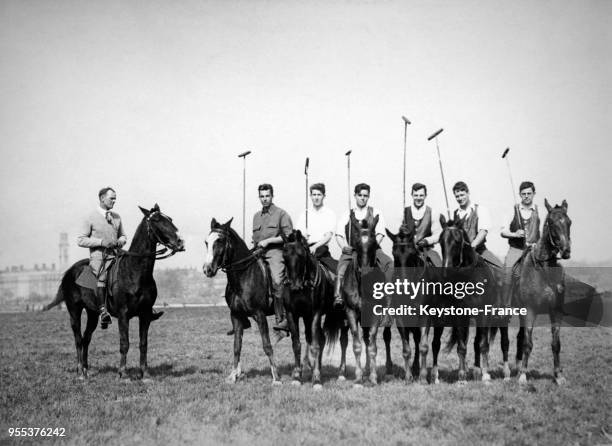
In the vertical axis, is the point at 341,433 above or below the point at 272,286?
below

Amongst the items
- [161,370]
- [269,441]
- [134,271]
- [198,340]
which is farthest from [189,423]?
[198,340]

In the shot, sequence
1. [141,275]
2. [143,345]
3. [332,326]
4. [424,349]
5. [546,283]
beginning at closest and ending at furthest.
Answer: [546,283], [424,349], [141,275], [143,345], [332,326]

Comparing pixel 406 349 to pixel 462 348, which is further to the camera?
pixel 406 349

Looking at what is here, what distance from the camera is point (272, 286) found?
1083 cm

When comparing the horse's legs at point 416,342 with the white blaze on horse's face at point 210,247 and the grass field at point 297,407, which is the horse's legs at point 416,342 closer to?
the grass field at point 297,407

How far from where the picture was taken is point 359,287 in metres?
9.96

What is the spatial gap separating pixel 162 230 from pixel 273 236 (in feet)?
7.53

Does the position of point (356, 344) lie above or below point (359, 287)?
below

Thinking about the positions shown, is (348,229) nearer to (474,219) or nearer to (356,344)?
(356,344)

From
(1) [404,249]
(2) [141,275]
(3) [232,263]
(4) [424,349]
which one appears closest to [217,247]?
(3) [232,263]

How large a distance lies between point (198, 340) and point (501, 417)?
12937 millimetres

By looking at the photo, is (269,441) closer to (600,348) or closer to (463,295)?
(463,295)

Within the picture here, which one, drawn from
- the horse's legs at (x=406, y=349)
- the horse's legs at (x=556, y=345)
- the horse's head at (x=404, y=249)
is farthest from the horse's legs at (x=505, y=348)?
the horse's head at (x=404, y=249)

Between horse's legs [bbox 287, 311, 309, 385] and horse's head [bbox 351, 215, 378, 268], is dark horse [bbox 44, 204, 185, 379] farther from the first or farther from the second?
horse's head [bbox 351, 215, 378, 268]
